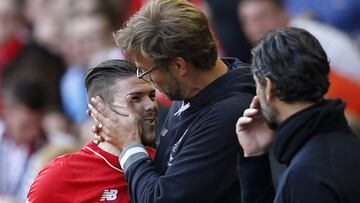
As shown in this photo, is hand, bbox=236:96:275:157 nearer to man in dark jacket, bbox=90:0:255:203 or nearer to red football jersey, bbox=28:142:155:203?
man in dark jacket, bbox=90:0:255:203

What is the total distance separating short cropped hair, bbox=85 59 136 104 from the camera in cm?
514

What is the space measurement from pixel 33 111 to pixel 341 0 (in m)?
2.42

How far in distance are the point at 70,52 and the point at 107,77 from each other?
205 inches

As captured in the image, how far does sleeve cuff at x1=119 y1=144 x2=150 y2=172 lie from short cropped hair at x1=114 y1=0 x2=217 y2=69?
359 millimetres

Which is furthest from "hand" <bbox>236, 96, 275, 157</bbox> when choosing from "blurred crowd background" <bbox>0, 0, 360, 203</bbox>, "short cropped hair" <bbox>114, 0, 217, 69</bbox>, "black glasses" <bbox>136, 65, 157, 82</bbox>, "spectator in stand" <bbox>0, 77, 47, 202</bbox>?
"spectator in stand" <bbox>0, 77, 47, 202</bbox>

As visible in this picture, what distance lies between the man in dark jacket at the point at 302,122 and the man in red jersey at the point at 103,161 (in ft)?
2.01

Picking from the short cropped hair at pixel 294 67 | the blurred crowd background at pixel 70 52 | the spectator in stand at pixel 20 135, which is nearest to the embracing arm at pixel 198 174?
the short cropped hair at pixel 294 67

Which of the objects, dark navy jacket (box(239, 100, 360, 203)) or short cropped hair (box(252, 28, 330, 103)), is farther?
short cropped hair (box(252, 28, 330, 103))

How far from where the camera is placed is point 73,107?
32.3 feet

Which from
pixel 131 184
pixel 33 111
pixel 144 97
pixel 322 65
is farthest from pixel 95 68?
pixel 33 111

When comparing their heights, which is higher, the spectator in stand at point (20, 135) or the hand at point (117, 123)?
the hand at point (117, 123)

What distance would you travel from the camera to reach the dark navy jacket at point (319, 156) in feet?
14.2

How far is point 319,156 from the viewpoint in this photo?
4395 millimetres

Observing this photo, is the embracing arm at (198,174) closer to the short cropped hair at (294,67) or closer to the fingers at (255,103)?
the fingers at (255,103)
